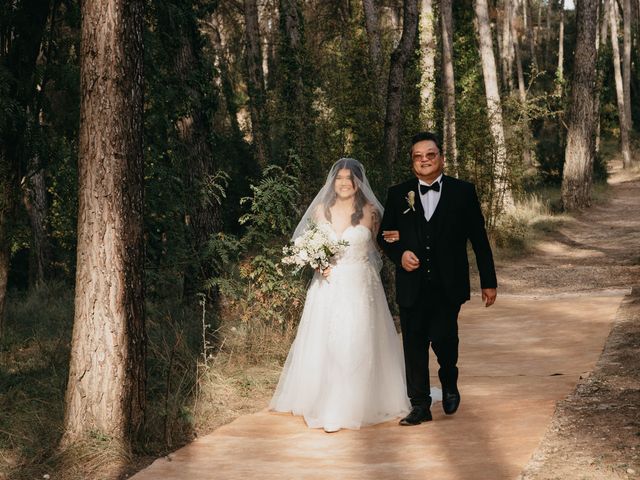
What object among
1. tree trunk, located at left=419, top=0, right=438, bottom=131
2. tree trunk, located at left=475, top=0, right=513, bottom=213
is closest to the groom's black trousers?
tree trunk, located at left=475, top=0, right=513, bottom=213

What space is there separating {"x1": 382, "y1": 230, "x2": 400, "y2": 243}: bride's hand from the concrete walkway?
4.73 feet

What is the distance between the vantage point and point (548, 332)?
34.9 ft

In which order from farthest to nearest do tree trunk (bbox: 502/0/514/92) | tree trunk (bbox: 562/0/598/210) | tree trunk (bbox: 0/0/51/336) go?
tree trunk (bbox: 502/0/514/92), tree trunk (bbox: 562/0/598/210), tree trunk (bbox: 0/0/51/336)

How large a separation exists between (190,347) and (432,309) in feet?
12.4

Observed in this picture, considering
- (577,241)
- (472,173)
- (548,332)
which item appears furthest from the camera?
(577,241)

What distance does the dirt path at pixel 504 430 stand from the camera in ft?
18.5

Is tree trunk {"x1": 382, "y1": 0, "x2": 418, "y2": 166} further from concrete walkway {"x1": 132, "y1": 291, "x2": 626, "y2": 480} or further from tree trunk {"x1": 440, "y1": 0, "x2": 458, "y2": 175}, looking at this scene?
tree trunk {"x1": 440, "y1": 0, "x2": 458, "y2": 175}

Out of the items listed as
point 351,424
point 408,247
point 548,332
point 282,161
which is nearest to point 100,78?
point 408,247

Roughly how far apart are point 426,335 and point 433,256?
0.61m

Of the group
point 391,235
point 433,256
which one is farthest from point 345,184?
point 433,256

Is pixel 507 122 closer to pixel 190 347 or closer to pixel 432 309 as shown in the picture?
pixel 190 347

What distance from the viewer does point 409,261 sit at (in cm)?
645

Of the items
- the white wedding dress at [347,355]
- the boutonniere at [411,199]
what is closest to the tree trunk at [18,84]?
the white wedding dress at [347,355]

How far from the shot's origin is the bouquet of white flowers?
24.6 feet
